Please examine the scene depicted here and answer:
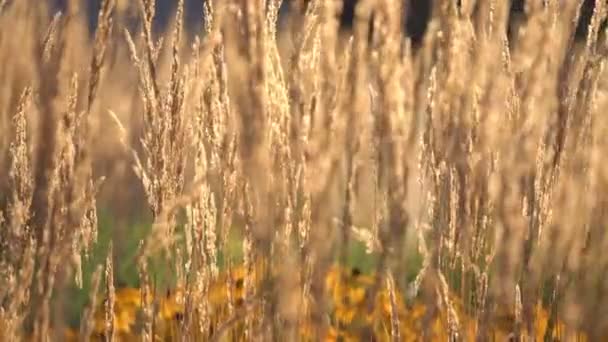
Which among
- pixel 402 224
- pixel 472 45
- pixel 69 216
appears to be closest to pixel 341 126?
pixel 402 224

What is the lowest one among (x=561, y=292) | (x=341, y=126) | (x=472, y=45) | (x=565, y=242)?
(x=561, y=292)

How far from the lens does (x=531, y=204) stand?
5.31 feet

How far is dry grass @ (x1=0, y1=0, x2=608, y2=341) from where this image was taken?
1331 millimetres

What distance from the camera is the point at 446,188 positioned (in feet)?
5.82

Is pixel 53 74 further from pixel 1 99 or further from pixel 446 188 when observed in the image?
pixel 446 188

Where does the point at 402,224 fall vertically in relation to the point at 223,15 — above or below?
below

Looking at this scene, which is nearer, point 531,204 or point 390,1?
point 390,1

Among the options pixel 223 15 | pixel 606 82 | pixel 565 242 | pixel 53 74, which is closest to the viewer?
pixel 53 74

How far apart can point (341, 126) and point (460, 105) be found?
0.82 ft

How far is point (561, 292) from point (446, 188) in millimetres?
273

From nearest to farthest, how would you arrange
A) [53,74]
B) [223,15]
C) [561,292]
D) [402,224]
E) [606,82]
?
[53,74], [402,224], [223,15], [561,292], [606,82]

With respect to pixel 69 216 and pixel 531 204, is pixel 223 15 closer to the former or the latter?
pixel 69 216

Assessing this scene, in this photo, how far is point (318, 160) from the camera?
1343mm

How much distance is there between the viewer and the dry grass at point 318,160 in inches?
52.4
